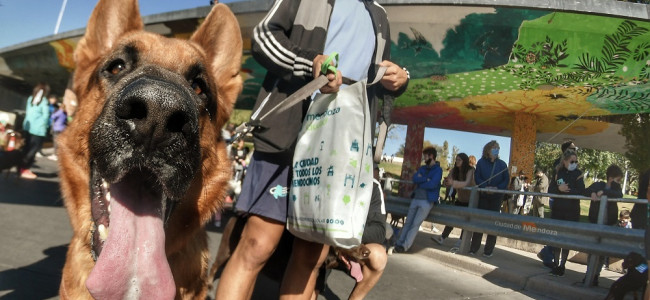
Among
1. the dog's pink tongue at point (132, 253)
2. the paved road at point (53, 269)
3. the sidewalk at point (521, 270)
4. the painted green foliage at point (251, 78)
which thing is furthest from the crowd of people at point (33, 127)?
the sidewalk at point (521, 270)

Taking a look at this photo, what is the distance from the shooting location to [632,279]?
15.6ft

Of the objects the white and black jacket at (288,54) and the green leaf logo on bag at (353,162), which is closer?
the green leaf logo on bag at (353,162)

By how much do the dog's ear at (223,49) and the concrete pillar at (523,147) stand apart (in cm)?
668

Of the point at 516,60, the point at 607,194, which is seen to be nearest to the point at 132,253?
the point at 607,194

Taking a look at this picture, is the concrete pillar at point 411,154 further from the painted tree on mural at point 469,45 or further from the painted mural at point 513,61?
the painted tree on mural at point 469,45

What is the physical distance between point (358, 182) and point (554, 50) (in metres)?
7.47

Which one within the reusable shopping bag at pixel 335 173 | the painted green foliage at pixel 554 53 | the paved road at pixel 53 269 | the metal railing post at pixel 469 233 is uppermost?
the painted green foliage at pixel 554 53

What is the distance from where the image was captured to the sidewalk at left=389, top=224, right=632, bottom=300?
5695 millimetres

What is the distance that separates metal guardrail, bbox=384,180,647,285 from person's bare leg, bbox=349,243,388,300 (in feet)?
12.2

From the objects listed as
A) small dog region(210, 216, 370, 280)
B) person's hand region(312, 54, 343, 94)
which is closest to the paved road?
small dog region(210, 216, 370, 280)

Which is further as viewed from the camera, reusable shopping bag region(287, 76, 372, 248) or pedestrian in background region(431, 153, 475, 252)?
pedestrian in background region(431, 153, 475, 252)

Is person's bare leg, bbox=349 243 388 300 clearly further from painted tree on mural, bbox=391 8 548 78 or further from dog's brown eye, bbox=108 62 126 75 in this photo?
painted tree on mural, bbox=391 8 548 78

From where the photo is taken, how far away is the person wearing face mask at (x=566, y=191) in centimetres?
633

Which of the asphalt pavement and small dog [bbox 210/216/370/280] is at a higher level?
small dog [bbox 210/216/370/280]
